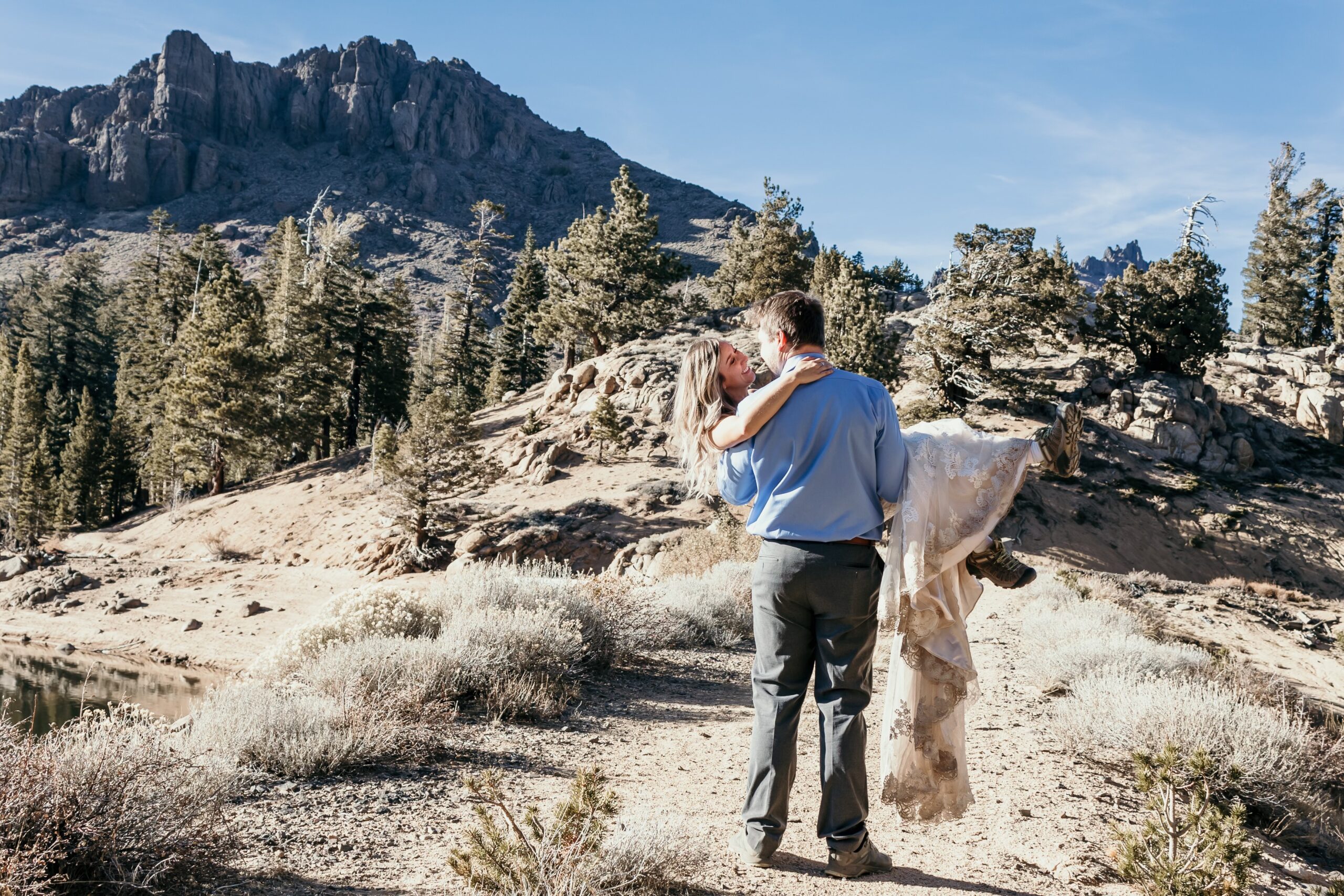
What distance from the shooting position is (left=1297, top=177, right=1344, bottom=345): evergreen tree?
152ft

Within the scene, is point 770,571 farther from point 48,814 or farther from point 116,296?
point 116,296

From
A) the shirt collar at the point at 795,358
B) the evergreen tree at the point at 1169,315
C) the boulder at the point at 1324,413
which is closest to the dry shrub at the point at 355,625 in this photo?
the shirt collar at the point at 795,358

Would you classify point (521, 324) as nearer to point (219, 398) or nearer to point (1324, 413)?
point (219, 398)

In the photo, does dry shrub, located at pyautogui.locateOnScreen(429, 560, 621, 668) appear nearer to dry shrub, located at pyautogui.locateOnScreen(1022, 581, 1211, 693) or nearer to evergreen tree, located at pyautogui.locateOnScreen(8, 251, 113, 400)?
dry shrub, located at pyautogui.locateOnScreen(1022, 581, 1211, 693)

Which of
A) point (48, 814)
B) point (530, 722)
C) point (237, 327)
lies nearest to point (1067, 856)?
point (530, 722)

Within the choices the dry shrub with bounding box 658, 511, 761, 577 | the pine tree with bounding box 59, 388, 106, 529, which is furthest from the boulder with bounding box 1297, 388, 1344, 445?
the pine tree with bounding box 59, 388, 106, 529

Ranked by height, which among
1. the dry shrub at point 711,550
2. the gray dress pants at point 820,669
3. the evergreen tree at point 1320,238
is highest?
the evergreen tree at point 1320,238

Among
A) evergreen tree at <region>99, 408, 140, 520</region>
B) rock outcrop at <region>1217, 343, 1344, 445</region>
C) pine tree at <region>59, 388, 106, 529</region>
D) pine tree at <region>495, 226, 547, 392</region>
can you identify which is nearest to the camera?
rock outcrop at <region>1217, 343, 1344, 445</region>

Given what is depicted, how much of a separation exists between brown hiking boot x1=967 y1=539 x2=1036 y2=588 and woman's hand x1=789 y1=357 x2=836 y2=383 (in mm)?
1014

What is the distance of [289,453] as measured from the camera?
39.4 meters

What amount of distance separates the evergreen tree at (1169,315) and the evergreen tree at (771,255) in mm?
13117

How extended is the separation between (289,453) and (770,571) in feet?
135

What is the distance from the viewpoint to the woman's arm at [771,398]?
3117 mm

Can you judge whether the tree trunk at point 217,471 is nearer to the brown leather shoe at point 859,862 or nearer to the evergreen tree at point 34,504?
the evergreen tree at point 34,504
